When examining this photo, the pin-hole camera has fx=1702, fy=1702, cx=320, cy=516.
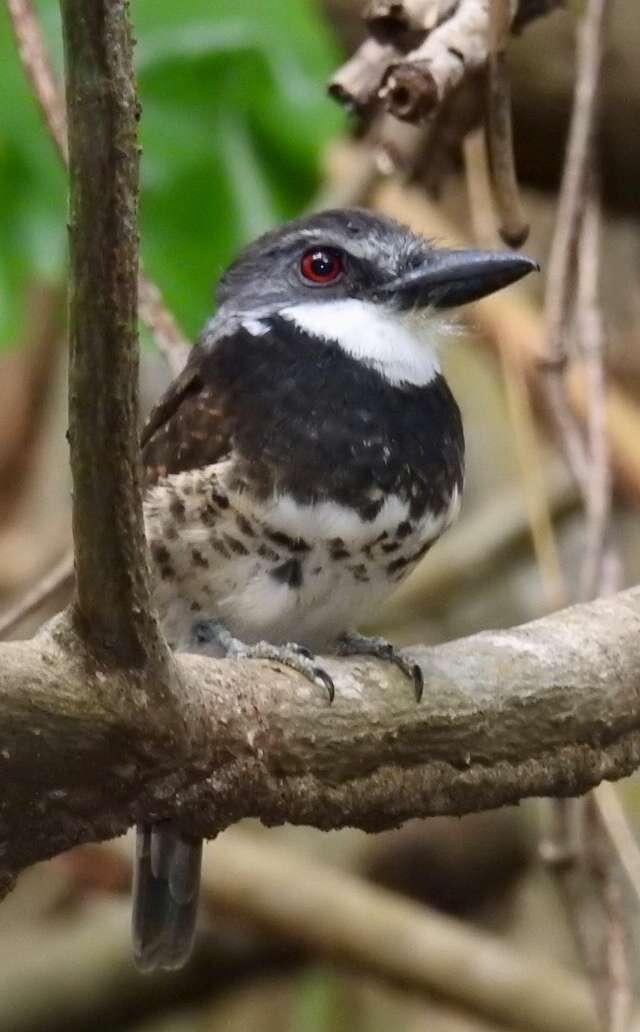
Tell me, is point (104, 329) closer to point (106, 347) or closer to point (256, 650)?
point (106, 347)

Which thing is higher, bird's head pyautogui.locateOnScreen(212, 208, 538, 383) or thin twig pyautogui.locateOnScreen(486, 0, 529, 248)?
thin twig pyautogui.locateOnScreen(486, 0, 529, 248)

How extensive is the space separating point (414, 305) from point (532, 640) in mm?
386

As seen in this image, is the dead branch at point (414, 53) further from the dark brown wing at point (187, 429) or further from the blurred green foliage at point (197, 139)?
the blurred green foliage at point (197, 139)

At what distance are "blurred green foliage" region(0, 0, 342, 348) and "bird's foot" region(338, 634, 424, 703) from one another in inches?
26.0

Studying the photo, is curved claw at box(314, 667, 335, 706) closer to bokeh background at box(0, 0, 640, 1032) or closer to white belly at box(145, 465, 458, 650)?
white belly at box(145, 465, 458, 650)

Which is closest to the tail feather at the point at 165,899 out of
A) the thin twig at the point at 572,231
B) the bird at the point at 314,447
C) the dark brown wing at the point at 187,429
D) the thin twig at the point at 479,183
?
the bird at the point at 314,447

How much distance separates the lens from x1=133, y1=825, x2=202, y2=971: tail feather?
186cm

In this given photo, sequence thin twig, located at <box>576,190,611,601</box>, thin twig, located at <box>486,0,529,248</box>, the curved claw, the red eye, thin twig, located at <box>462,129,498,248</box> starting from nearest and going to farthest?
the curved claw
thin twig, located at <box>486,0,529,248</box>
the red eye
thin twig, located at <box>576,190,611,601</box>
thin twig, located at <box>462,129,498,248</box>

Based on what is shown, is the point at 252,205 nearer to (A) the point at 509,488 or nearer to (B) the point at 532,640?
(B) the point at 532,640

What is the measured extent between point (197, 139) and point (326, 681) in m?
1.15

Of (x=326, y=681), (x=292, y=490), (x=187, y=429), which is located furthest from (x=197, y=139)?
(x=326, y=681)

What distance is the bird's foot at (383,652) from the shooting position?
4.60 ft

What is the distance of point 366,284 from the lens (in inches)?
67.9

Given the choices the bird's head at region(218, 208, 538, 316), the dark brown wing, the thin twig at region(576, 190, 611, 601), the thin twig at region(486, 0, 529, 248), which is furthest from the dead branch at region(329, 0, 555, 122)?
the thin twig at region(576, 190, 611, 601)
